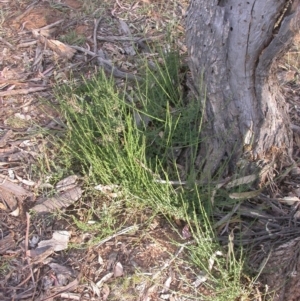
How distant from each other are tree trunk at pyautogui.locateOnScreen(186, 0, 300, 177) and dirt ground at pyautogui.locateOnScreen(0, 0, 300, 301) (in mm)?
275

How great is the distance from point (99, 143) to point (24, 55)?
1.11 m

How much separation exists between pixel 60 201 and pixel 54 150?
33 centimetres

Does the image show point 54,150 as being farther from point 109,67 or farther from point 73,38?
point 73,38

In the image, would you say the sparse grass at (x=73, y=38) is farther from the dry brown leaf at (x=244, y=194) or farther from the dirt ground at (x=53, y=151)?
the dry brown leaf at (x=244, y=194)

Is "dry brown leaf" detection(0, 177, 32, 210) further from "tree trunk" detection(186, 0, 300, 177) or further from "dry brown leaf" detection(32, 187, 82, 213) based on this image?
"tree trunk" detection(186, 0, 300, 177)

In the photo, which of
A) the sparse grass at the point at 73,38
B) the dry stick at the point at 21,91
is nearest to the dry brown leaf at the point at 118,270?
the dry stick at the point at 21,91

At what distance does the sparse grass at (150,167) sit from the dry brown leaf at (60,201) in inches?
2.3

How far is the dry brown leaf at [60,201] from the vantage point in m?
2.44

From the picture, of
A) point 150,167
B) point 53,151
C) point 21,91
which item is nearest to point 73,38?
point 21,91

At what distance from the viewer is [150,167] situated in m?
2.30

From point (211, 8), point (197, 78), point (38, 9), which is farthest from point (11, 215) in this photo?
point (38, 9)

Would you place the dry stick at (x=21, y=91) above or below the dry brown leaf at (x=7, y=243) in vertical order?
above

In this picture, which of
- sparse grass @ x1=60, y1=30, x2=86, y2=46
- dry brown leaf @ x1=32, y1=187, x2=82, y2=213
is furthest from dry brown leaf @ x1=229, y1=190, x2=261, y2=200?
sparse grass @ x1=60, y1=30, x2=86, y2=46

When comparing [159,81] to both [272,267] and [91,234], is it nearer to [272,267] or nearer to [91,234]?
[91,234]
